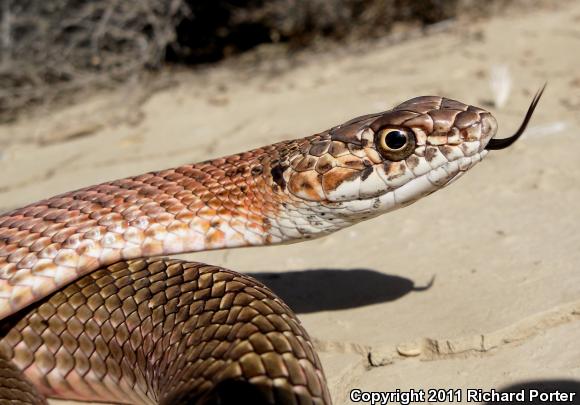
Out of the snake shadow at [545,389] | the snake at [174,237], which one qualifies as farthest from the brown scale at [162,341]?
the snake shadow at [545,389]

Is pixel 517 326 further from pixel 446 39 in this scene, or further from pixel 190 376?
pixel 446 39

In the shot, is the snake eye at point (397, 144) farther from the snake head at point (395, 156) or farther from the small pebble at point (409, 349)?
the small pebble at point (409, 349)

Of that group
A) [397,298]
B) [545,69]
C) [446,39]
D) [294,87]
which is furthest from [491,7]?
[397,298]

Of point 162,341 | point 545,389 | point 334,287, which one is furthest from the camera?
point 334,287

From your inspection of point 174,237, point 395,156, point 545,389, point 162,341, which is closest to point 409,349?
point 545,389

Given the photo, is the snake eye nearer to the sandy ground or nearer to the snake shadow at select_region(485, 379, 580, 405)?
the sandy ground

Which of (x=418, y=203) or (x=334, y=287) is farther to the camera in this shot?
(x=418, y=203)

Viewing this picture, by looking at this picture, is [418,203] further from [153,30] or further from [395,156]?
[153,30]
